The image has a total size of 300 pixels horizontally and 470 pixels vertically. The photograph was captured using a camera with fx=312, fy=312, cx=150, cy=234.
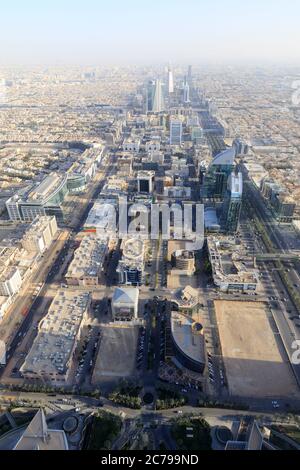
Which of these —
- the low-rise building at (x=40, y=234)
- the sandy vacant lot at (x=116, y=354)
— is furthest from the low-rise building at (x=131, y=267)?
the low-rise building at (x=40, y=234)

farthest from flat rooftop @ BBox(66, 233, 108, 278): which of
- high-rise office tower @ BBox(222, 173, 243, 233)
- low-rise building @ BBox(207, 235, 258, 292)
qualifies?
high-rise office tower @ BBox(222, 173, 243, 233)

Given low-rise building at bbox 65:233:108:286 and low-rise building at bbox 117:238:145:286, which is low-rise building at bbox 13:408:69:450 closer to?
low-rise building at bbox 65:233:108:286

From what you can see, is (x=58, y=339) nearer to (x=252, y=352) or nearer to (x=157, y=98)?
(x=252, y=352)

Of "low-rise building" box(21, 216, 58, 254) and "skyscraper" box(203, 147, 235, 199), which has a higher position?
"skyscraper" box(203, 147, 235, 199)

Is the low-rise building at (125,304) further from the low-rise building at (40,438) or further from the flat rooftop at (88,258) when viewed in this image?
the low-rise building at (40,438)

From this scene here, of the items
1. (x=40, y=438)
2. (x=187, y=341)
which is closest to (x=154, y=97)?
(x=187, y=341)

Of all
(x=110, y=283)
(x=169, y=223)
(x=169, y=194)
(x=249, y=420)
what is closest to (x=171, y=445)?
(x=249, y=420)
